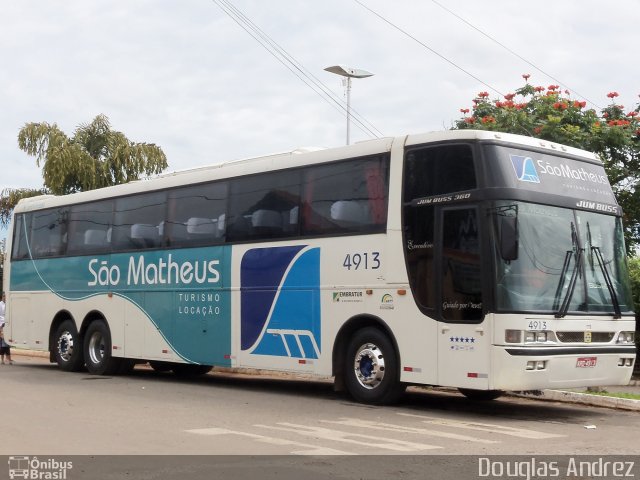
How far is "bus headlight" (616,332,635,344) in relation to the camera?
41.4 ft

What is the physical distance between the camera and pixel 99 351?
1922 centimetres

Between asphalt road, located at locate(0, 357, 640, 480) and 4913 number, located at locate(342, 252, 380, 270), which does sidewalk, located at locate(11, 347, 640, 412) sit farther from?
4913 number, located at locate(342, 252, 380, 270)

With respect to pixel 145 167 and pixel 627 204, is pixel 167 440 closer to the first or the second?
pixel 627 204

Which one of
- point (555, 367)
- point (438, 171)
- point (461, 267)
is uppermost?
point (438, 171)

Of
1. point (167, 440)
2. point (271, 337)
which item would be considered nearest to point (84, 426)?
point (167, 440)

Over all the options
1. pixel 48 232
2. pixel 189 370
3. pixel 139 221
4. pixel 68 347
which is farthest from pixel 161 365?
pixel 48 232

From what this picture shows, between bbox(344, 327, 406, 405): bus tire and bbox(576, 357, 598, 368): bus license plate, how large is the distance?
2.32 m

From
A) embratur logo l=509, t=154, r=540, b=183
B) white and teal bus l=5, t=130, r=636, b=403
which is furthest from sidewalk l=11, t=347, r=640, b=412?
embratur logo l=509, t=154, r=540, b=183

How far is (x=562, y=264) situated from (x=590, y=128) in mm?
8619

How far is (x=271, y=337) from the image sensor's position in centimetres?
1476

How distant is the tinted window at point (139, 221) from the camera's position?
687 inches

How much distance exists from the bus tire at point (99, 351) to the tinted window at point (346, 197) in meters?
6.41

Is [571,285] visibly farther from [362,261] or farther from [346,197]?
[346,197]
